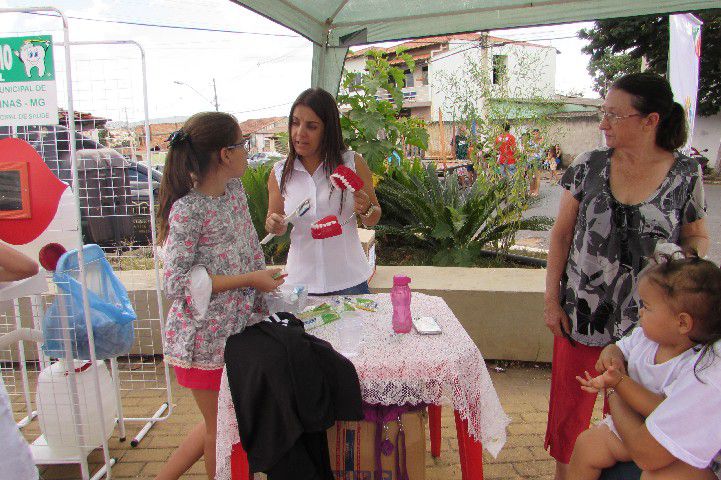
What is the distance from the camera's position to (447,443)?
2676 millimetres

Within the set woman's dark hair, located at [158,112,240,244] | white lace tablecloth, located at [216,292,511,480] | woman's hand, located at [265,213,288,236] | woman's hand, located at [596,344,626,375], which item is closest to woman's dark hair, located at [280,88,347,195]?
woman's hand, located at [265,213,288,236]

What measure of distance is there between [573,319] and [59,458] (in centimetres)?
249

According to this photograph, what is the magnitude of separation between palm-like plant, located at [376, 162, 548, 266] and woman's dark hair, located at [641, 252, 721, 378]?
11.8 feet

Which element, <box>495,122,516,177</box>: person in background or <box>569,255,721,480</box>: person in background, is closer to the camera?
<box>569,255,721,480</box>: person in background

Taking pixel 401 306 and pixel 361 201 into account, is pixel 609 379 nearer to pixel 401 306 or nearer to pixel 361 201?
pixel 401 306

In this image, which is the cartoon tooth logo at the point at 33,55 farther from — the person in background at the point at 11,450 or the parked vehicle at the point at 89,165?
the person in background at the point at 11,450

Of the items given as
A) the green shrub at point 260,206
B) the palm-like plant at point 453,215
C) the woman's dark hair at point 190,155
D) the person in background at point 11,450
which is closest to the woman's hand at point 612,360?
the woman's dark hair at point 190,155

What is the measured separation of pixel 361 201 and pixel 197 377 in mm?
1025

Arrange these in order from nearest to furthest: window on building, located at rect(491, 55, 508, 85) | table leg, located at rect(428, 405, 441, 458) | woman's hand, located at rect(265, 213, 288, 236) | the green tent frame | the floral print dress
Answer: the floral print dress
woman's hand, located at rect(265, 213, 288, 236)
table leg, located at rect(428, 405, 441, 458)
the green tent frame
window on building, located at rect(491, 55, 508, 85)

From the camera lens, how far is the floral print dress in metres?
1.72

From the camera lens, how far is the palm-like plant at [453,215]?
504cm

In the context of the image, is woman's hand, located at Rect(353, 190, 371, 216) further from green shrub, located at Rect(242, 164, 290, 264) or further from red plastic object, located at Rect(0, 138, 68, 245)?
green shrub, located at Rect(242, 164, 290, 264)

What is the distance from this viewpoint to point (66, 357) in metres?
2.34

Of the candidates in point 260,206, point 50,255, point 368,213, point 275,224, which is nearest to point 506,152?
point 260,206
